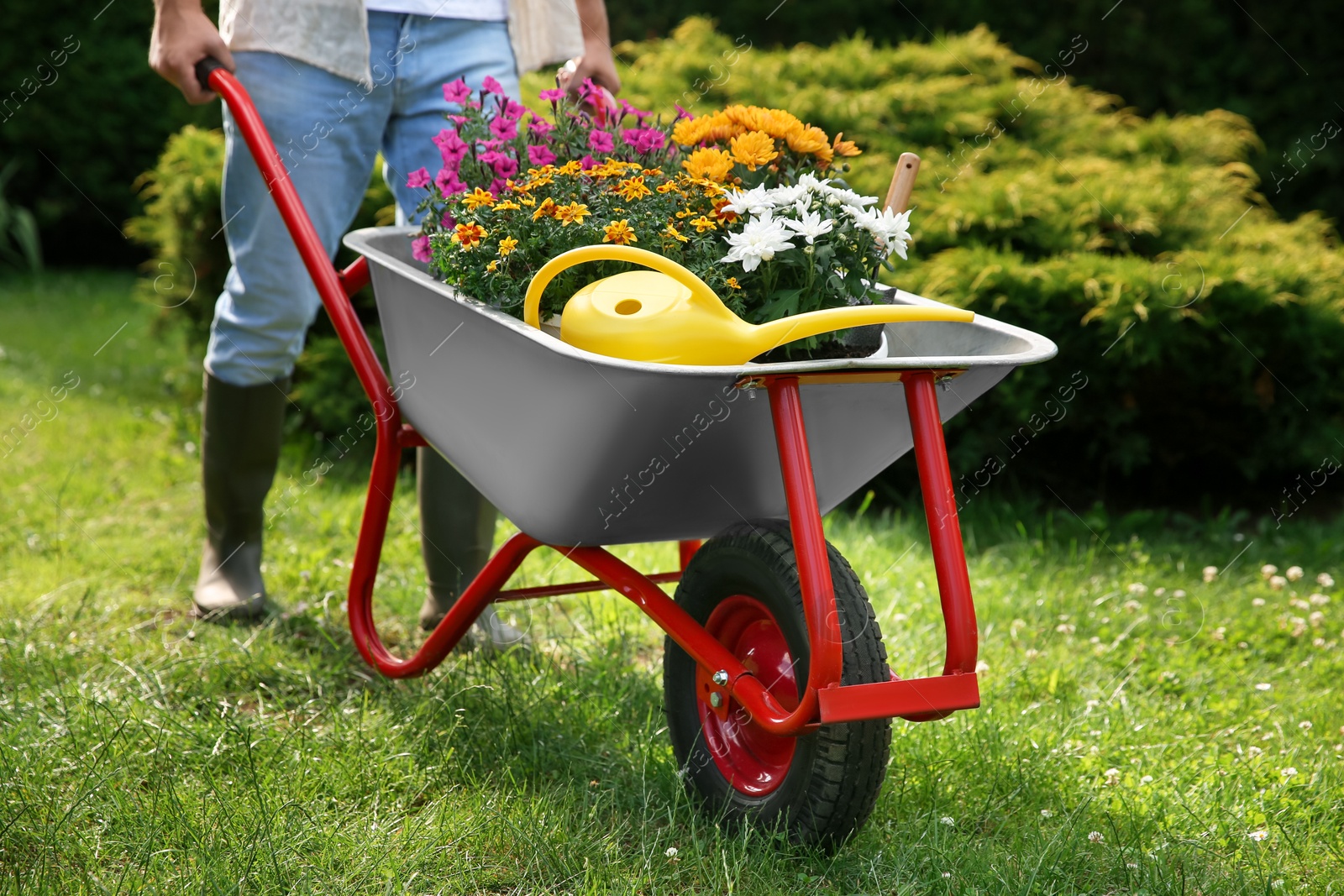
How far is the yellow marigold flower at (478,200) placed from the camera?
1.58m

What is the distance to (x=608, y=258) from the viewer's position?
138 centimetres

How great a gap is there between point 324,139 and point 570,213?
759mm

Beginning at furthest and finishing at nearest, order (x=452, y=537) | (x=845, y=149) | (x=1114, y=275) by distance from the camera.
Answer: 1. (x=1114, y=275)
2. (x=452, y=537)
3. (x=845, y=149)

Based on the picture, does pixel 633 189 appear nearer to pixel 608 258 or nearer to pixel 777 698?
pixel 608 258

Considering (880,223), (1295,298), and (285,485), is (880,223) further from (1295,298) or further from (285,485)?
(285,485)

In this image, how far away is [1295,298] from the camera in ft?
9.95

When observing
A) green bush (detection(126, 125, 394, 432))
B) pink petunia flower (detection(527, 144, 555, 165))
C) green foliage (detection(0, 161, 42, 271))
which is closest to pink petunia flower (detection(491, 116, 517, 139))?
pink petunia flower (detection(527, 144, 555, 165))

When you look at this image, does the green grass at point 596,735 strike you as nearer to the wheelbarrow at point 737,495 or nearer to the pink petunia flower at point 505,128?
the wheelbarrow at point 737,495

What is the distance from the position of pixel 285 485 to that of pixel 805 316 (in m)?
2.41

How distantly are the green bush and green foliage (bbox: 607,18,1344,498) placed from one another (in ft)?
3.55

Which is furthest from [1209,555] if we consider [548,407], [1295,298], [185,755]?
[185,755]

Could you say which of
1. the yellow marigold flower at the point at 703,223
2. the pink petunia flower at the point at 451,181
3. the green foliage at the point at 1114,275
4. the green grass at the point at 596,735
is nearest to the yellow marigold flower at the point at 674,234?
the yellow marigold flower at the point at 703,223

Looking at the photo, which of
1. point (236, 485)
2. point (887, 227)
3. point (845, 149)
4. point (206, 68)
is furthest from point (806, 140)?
point (236, 485)

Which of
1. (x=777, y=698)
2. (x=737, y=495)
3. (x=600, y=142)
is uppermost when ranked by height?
(x=600, y=142)
